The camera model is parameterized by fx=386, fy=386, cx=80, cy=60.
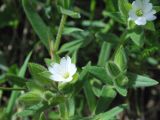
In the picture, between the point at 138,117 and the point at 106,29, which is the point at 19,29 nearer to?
the point at 106,29

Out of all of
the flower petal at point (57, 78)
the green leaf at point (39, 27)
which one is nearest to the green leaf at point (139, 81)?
the flower petal at point (57, 78)

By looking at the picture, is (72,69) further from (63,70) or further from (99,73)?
(99,73)

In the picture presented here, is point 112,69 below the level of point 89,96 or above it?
above

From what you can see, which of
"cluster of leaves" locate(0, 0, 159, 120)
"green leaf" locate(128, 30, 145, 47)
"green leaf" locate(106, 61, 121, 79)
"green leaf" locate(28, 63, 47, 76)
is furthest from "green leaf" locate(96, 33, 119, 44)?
"green leaf" locate(28, 63, 47, 76)

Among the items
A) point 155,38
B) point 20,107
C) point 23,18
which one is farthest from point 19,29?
point 155,38

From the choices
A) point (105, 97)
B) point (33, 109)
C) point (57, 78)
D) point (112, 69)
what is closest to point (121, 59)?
point (112, 69)

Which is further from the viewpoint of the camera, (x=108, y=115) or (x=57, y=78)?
(x=108, y=115)
